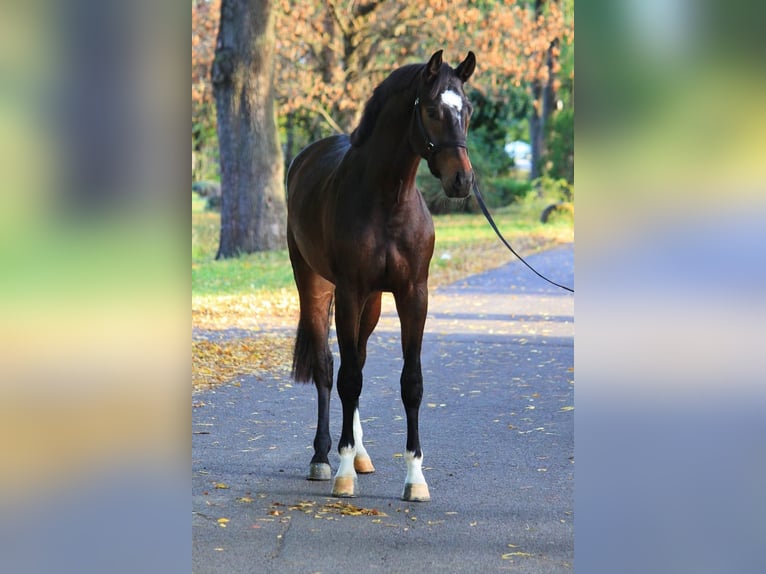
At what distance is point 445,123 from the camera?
18.6 ft

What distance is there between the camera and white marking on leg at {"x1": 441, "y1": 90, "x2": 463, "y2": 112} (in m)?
5.68

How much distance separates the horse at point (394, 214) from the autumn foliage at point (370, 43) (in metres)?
18.6

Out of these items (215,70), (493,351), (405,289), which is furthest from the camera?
(215,70)

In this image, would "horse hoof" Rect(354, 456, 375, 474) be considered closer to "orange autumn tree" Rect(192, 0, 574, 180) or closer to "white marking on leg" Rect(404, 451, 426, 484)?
"white marking on leg" Rect(404, 451, 426, 484)

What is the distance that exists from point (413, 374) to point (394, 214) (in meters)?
0.96

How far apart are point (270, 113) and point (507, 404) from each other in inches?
487

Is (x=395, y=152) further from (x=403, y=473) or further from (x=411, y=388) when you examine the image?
(x=403, y=473)

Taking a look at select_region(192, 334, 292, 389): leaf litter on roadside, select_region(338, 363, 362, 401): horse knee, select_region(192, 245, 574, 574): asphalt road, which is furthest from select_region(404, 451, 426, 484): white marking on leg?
select_region(192, 334, 292, 389): leaf litter on roadside

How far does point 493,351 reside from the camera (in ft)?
38.7

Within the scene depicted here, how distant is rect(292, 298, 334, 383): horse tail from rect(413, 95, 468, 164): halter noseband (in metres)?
1.90
